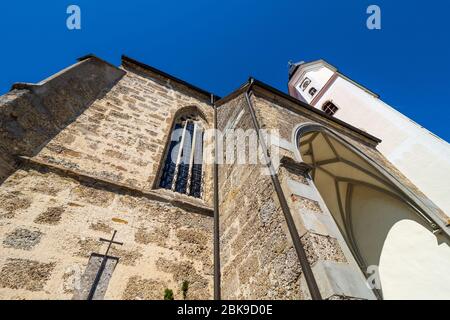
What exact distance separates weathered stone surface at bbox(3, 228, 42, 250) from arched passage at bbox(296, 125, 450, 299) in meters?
4.27

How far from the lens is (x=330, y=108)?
13.8 m

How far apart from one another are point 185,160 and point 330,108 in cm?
1169

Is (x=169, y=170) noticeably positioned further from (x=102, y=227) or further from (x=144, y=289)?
(x=144, y=289)

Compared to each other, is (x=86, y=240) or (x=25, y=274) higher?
(x=86, y=240)

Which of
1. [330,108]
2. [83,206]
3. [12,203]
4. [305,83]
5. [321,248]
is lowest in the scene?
[321,248]

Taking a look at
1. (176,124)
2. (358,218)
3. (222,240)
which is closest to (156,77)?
(176,124)

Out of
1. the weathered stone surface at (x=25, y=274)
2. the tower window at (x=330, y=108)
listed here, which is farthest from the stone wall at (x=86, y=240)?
the tower window at (x=330, y=108)

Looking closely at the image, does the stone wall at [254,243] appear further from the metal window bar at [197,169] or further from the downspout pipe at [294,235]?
the metal window bar at [197,169]

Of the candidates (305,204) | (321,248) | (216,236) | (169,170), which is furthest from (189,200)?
(321,248)

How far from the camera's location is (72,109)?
4.33 meters

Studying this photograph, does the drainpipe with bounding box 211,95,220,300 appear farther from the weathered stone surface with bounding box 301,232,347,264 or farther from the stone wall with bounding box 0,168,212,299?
the weathered stone surface with bounding box 301,232,347,264

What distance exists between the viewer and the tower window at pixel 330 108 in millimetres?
13157
